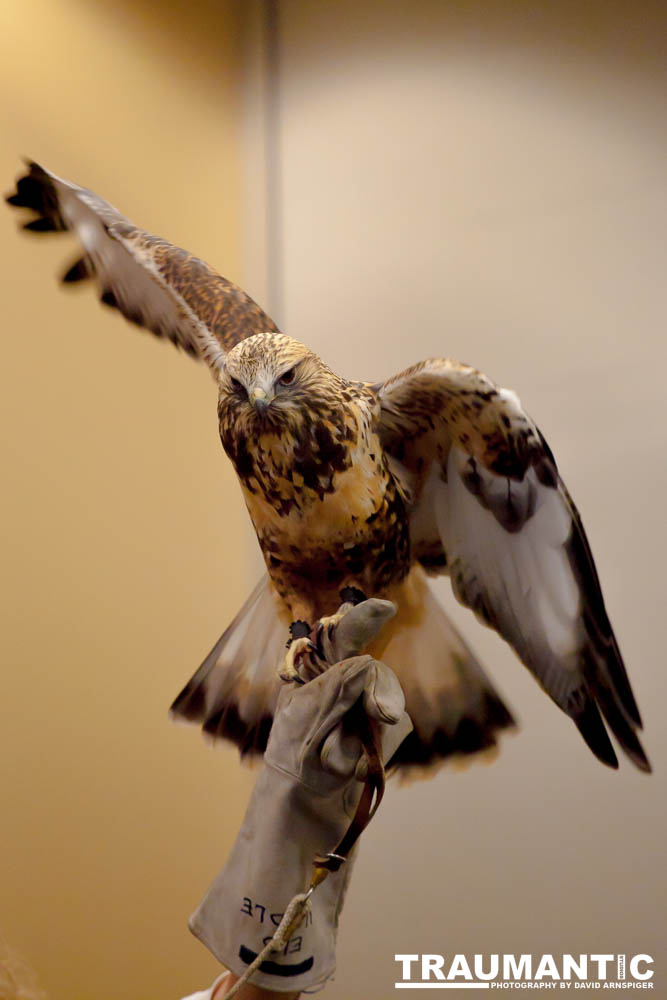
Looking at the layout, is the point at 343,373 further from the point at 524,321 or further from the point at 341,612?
the point at 341,612

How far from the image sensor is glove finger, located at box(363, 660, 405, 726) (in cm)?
82

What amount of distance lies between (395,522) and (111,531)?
72 cm

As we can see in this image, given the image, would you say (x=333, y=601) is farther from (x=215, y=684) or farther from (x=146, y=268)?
(x=146, y=268)

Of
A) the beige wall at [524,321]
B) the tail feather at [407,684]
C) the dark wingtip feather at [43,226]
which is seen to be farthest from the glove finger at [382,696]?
the dark wingtip feather at [43,226]

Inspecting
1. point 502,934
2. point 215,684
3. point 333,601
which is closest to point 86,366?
point 215,684

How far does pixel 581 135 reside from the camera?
5.03ft

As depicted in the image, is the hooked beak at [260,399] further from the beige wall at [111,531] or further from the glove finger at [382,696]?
the beige wall at [111,531]

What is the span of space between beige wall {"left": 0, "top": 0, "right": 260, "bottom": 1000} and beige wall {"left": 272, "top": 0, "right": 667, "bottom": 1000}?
302 mm

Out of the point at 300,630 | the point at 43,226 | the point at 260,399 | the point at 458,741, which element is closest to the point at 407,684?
the point at 458,741

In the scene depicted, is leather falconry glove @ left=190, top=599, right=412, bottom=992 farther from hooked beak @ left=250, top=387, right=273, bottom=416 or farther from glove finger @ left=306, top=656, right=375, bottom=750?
hooked beak @ left=250, top=387, right=273, bottom=416

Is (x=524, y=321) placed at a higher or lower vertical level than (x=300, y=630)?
higher

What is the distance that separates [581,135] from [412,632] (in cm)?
99

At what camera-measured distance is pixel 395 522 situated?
3.24ft

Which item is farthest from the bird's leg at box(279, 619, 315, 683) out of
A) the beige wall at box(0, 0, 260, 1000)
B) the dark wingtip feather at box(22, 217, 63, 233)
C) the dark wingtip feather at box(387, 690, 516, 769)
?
the dark wingtip feather at box(22, 217, 63, 233)
